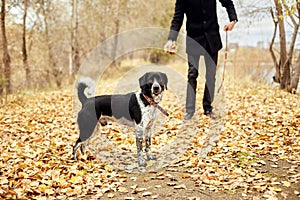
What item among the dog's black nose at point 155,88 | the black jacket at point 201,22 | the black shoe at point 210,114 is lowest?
the black shoe at point 210,114

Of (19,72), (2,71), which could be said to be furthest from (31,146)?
(19,72)

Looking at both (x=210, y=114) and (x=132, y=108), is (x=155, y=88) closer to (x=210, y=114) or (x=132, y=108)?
(x=132, y=108)

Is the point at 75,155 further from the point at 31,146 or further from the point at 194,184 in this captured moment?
the point at 194,184

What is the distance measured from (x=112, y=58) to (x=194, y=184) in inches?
586

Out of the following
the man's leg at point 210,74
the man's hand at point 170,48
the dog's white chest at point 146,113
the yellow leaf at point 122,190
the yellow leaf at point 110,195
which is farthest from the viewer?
the man's leg at point 210,74

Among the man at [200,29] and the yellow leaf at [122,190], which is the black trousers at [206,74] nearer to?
the man at [200,29]

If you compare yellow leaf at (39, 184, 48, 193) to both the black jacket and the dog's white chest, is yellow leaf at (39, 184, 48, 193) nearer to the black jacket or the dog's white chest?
the dog's white chest

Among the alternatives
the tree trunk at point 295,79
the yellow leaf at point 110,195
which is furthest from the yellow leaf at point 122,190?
the tree trunk at point 295,79

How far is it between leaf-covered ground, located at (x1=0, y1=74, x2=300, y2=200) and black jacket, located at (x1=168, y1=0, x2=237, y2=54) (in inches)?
55.4

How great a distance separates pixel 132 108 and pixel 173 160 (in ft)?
2.98

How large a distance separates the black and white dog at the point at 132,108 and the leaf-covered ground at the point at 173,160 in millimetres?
402

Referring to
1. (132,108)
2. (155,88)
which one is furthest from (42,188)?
(155,88)

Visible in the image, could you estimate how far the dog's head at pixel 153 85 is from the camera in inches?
154

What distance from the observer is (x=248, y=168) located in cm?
390
